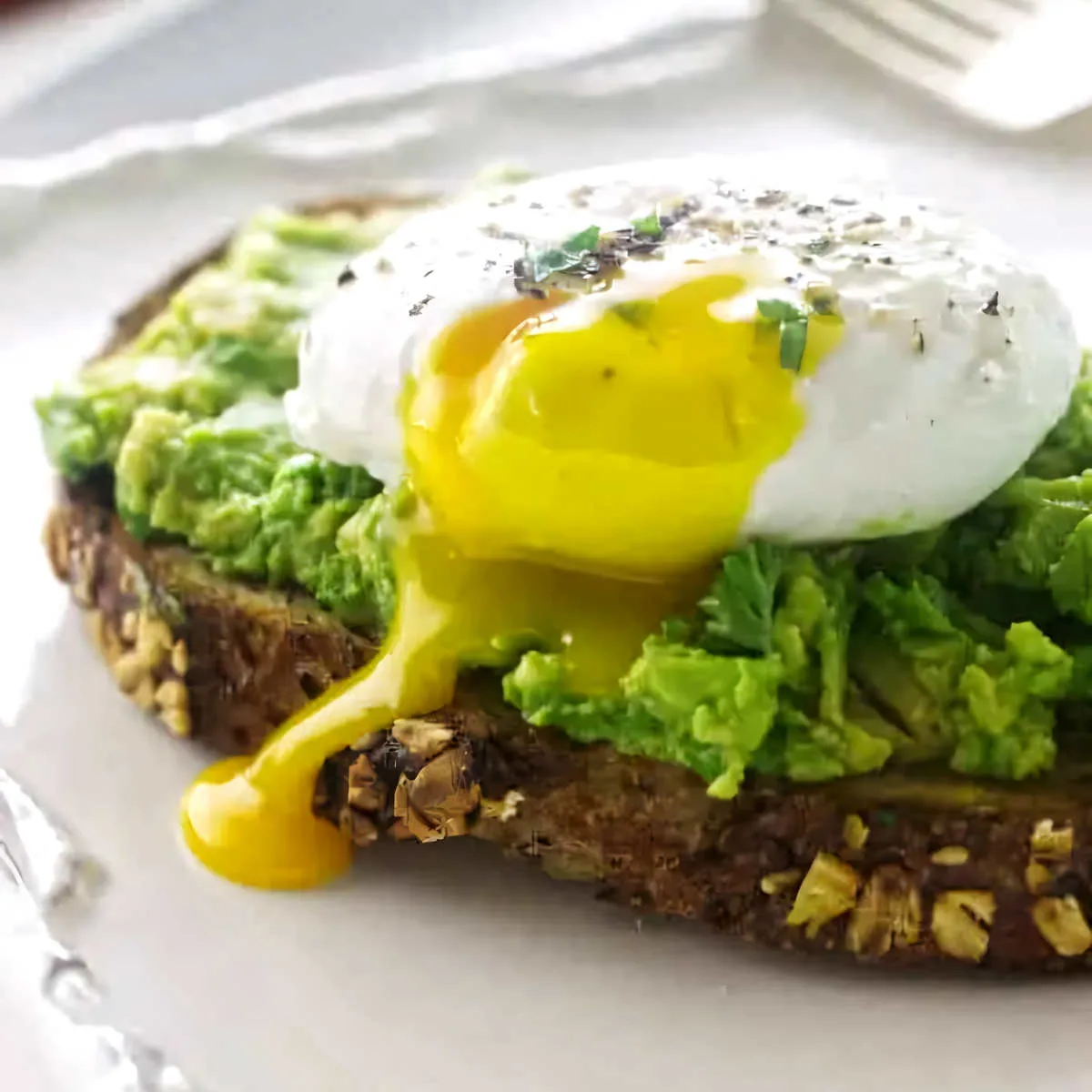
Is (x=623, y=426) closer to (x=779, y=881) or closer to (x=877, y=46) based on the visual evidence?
(x=779, y=881)

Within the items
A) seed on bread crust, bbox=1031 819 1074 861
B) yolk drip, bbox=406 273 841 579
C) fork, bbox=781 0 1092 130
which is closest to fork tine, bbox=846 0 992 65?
fork, bbox=781 0 1092 130

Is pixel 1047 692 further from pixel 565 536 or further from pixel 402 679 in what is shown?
pixel 402 679

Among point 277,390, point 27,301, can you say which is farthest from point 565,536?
point 27,301

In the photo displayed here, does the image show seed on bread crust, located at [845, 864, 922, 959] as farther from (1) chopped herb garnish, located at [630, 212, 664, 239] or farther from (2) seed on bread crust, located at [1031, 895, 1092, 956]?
(1) chopped herb garnish, located at [630, 212, 664, 239]

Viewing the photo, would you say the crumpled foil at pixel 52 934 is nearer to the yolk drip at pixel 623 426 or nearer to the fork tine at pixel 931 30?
the yolk drip at pixel 623 426

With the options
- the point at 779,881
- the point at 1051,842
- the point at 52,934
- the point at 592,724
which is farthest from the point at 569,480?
the point at 52,934

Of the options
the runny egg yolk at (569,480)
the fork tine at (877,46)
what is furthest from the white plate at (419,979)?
the fork tine at (877,46)
